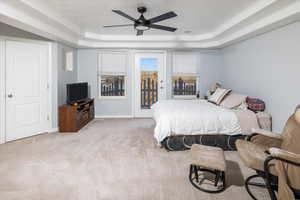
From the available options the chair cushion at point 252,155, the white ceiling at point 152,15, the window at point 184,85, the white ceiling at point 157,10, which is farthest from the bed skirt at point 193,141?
the window at point 184,85

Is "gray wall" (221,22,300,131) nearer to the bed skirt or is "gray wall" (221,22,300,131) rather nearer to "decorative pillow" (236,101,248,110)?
"decorative pillow" (236,101,248,110)

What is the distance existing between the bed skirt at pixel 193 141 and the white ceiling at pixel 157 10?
232 centimetres

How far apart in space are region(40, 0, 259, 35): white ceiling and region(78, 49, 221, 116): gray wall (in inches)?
63.0

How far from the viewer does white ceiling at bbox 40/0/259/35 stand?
125 inches

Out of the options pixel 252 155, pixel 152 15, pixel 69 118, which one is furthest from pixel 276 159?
pixel 69 118

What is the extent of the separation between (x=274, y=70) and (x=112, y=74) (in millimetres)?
4474

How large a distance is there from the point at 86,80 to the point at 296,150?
559 centimetres

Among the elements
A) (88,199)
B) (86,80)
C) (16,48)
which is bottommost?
(88,199)

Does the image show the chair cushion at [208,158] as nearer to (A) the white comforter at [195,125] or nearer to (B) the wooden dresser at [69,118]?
(A) the white comforter at [195,125]

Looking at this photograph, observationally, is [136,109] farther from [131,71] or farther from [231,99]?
[231,99]

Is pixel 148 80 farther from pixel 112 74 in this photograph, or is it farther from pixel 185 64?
pixel 185 64

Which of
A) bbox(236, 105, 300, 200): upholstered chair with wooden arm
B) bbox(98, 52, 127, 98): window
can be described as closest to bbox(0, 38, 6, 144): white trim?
bbox(98, 52, 127, 98): window

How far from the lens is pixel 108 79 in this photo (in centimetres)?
625

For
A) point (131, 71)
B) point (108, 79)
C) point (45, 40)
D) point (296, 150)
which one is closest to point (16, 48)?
point (45, 40)
